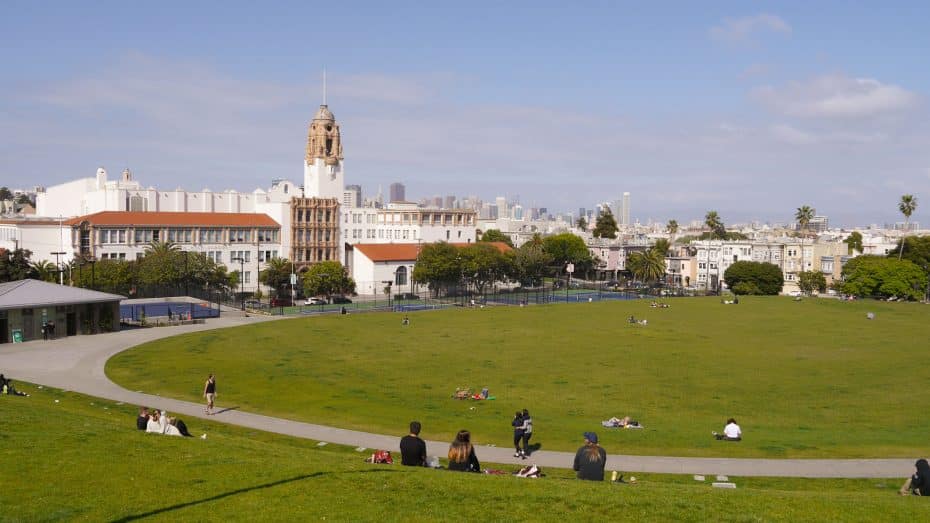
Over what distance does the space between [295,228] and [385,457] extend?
94.2 metres

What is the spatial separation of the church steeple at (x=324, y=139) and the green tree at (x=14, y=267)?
5004 centimetres

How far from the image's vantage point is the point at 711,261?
152875 millimetres

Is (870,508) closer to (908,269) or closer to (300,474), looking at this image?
(300,474)

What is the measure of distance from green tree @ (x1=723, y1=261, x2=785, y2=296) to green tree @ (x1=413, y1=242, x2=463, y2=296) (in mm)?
43855

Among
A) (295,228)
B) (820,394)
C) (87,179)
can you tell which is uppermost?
(87,179)

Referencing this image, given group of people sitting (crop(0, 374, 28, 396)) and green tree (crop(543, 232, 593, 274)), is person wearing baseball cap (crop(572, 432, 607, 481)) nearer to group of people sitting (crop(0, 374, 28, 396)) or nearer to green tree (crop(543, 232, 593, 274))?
group of people sitting (crop(0, 374, 28, 396))

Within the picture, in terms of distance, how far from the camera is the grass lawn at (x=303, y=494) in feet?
44.0

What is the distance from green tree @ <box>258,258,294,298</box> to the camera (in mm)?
98812

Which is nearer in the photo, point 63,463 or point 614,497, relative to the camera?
point 614,497

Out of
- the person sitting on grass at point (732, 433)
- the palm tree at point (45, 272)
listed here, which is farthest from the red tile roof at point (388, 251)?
the person sitting on grass at point (732, 433)

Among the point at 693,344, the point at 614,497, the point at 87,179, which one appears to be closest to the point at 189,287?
the point at 87,179

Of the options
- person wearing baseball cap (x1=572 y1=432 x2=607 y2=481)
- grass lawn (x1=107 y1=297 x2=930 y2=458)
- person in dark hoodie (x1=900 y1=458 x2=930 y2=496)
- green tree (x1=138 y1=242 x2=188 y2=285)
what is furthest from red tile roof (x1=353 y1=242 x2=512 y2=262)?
person in dark hoodie (x1=900 y1=458 x2=930 y2=496)

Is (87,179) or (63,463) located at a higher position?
(87,179)

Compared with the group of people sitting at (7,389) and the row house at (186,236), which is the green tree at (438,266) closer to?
the row house at (186,236)
